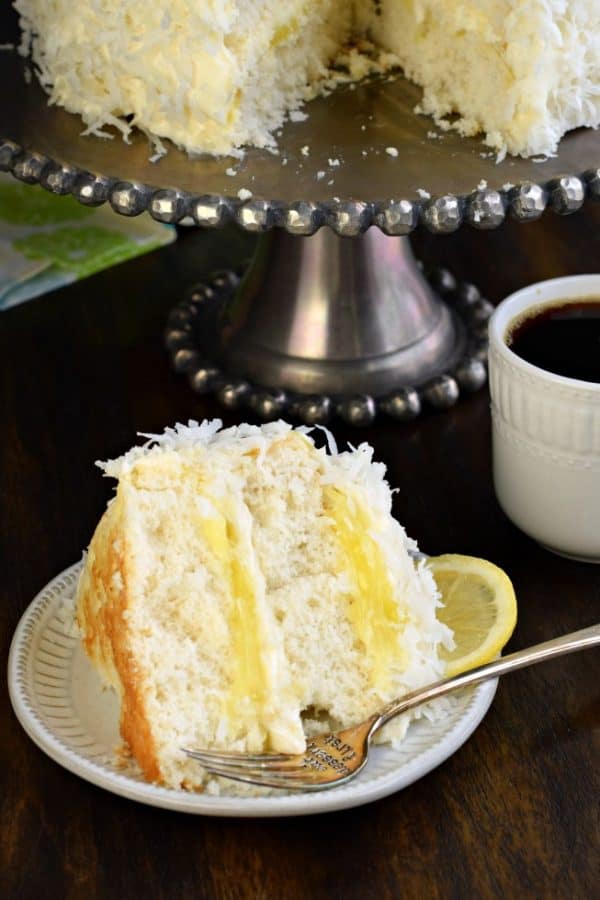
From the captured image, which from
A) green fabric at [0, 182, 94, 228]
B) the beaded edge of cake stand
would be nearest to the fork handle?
the beaded edge of cake stand

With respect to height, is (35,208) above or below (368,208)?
below

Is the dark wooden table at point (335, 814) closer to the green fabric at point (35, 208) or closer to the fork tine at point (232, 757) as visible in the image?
the fork tine at point (232, 757)

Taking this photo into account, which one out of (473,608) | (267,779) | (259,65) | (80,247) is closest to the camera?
(267,779)

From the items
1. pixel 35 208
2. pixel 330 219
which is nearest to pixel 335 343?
pixel 330 219

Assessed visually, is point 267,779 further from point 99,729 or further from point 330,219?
point 330,219

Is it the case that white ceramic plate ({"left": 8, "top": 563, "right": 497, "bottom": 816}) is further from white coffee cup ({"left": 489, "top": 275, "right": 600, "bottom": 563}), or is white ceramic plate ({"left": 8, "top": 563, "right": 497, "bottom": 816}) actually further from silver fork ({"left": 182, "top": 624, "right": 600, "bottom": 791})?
white coffee cup ({"left": 489, "top": 275, "right": 600, "bottom": 563})

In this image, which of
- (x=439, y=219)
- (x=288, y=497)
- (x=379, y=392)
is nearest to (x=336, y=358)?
(x=379, y=392)

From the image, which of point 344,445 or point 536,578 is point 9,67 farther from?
point 536,578
